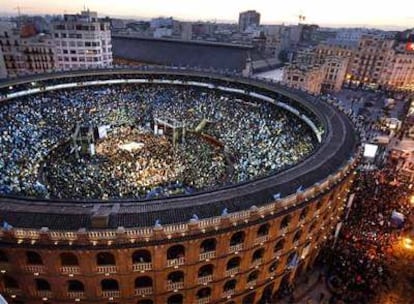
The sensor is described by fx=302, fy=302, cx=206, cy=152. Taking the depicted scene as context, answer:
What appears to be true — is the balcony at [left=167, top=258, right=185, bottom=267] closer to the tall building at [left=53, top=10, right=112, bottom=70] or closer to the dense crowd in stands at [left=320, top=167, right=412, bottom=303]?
the dense crowd in stands at [left=320, top=167, right=412, bottom=303]

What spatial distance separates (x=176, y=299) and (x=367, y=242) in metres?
26.9

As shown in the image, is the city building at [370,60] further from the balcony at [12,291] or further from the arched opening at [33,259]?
the balcony at [12,291]

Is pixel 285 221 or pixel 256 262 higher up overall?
pixel 285 221

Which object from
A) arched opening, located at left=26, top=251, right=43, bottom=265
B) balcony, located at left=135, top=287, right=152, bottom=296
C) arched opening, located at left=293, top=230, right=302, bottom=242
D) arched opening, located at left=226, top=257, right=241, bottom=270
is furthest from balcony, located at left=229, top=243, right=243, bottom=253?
arched opening, located at left=26, top=251, right=43, bottom=265

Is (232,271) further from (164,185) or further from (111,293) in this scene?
(164,185)

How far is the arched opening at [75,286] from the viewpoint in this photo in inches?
995

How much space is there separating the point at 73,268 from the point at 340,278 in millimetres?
29253

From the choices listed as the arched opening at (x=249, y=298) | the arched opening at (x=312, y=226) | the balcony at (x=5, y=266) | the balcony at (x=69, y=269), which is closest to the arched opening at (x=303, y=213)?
the arched opening at (x=312, y=226)

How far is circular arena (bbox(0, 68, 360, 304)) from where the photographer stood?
78.2 ft

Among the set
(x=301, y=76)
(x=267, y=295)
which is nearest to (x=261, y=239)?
(x=267, y=295)

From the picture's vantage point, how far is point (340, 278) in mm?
35500

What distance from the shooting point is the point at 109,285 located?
25984 millimetres

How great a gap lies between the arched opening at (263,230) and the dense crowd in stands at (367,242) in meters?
13.2

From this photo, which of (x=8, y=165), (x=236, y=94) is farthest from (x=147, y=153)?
(x=236, y=94)
